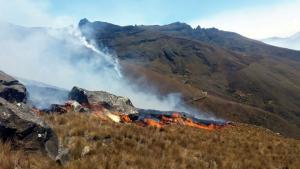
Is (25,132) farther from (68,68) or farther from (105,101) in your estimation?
(68,68)

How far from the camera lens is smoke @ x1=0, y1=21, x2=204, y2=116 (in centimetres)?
10081

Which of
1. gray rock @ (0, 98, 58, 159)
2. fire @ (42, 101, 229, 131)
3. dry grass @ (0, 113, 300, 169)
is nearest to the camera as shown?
gray rock @ (0, 98, 58, 159)

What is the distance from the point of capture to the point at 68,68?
120 meters

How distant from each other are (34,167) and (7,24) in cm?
17208

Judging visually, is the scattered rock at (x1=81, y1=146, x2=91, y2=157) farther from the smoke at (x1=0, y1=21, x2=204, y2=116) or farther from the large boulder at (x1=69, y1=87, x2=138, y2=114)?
the smoke at (x1=0, y1=21, x2=204, y2=116)

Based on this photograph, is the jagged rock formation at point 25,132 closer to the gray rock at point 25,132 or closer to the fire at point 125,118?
the gray rock at point 25,132

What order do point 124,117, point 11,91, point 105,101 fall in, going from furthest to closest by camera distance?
point 105,101 → point 11,91 → point 124,117

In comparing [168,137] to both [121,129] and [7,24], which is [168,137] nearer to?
[121,129]

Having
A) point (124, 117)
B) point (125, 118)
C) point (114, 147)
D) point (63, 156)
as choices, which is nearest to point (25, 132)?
point (63, 156)

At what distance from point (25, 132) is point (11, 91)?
58.8ft

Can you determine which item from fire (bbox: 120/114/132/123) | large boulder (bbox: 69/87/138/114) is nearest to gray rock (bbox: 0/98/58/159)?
fire (bbox: 120/114/132/123)

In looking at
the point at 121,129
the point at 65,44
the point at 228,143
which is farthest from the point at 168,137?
the point at 65,44

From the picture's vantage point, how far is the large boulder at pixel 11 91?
28.8 meters

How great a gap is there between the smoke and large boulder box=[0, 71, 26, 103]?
177ft
